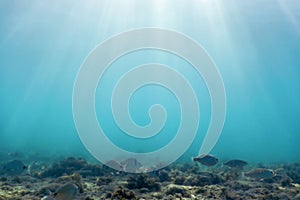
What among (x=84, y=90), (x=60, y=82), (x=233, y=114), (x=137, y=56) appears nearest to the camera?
(x=84, y=90)

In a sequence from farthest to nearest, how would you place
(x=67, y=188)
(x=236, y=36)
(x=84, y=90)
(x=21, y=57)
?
(x=21, y=57), (x=236, y=36), (x=84, y=90), (x=67, y=188)

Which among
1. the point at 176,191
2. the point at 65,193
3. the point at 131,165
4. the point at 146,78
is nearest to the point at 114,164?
the point at 131,165

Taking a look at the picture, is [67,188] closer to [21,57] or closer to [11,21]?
[11,21]

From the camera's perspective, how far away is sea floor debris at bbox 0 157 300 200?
30.2 feet

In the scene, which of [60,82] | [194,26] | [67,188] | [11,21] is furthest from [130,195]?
[60,82]

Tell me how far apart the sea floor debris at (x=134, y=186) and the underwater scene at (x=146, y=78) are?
0.04 meters

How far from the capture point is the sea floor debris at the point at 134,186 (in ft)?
30.2

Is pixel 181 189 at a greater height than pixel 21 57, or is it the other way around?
pixel 21 57

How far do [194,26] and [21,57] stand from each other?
33517 millimetres

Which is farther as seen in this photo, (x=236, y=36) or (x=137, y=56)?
(x=137, y=56)

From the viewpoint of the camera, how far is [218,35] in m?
41.2

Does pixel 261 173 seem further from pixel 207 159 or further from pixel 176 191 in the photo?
pixel 176 191

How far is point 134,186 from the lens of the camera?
1006 centimetres

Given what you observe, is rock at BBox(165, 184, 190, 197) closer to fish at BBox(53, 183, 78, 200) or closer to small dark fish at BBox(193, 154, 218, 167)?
small dark fish at BBox(193, 154, 218, 167)
